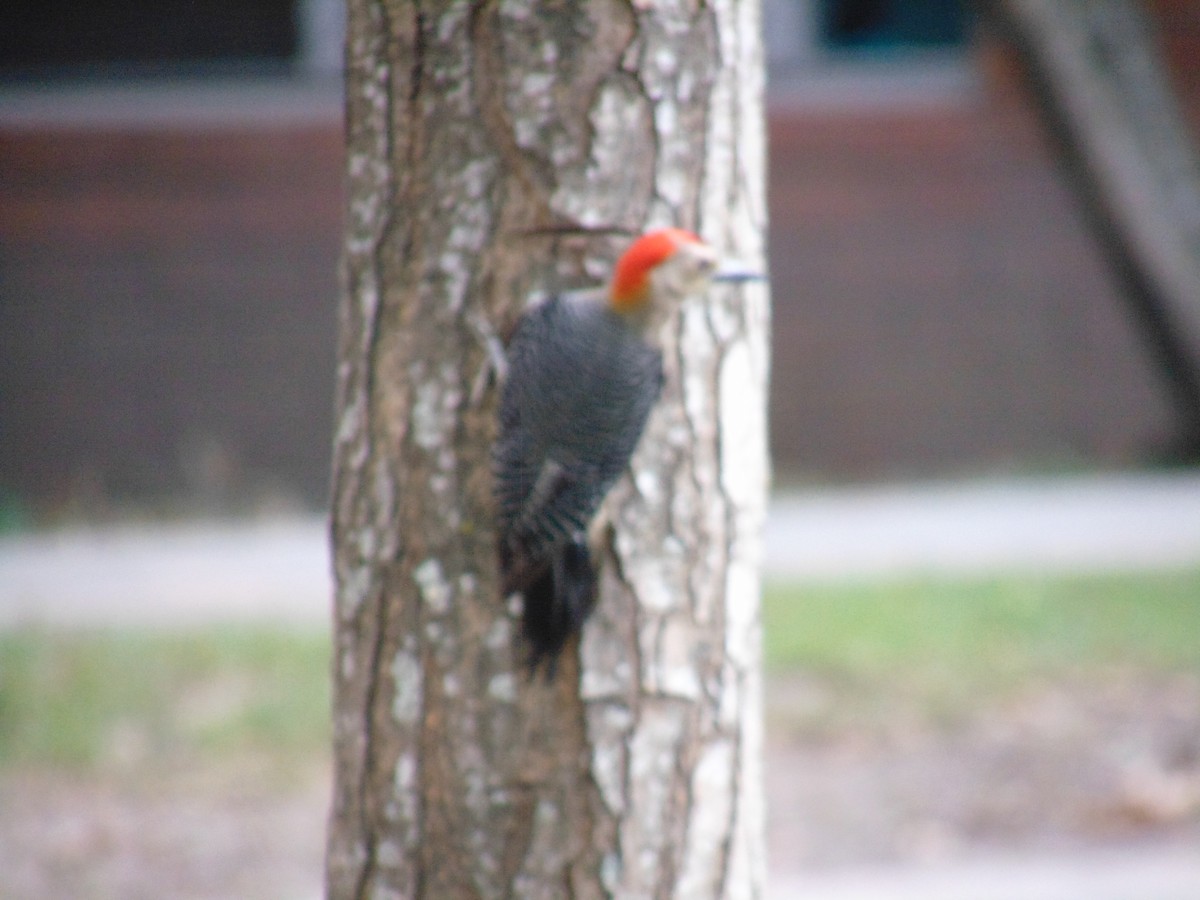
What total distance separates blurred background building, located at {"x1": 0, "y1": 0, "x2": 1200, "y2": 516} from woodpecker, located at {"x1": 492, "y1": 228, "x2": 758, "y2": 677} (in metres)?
6.72

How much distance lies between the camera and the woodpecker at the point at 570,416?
2744 mm

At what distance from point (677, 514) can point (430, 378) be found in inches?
20.9

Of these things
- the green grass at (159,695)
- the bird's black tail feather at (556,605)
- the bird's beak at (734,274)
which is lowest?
the green grass at (159,695)

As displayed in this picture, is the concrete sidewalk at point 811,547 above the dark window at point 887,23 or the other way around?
the other way around

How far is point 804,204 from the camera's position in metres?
9.55

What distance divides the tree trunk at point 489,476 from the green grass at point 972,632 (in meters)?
3.26

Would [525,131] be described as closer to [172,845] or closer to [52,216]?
[172,845]

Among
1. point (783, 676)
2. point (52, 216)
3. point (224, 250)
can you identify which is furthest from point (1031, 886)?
point (52, 216)

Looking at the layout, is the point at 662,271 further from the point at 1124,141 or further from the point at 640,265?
the point at 1124,141

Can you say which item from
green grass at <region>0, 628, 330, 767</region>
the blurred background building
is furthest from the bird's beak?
the blurred background building

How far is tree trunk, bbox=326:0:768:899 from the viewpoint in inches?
112

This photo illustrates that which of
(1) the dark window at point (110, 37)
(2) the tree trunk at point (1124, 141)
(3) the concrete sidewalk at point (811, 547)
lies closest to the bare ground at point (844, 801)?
(3) the concrete sidewalk at point (811, 547)

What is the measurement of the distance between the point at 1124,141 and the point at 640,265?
4.19 metres

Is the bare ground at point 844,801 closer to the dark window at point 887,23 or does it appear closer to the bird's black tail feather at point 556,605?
the bird's black tail feather at point 556,605
